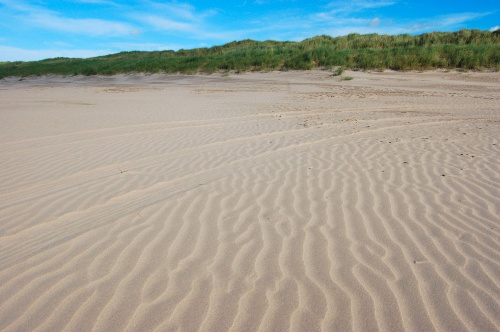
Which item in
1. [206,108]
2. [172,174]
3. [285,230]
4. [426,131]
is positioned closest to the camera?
[285,230]

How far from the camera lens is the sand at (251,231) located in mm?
2188

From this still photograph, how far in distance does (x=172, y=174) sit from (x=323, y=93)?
11565 millimetres

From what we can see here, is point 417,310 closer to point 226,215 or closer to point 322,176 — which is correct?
point 226,215

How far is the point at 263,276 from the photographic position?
252cm

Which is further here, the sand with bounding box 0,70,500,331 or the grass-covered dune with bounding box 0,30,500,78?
the grass-covered dune with bounding box 0,30,500,78

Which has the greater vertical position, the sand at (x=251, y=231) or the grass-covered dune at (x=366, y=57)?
the grass-covered dune at (x=366, y=57)

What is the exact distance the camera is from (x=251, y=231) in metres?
3.18

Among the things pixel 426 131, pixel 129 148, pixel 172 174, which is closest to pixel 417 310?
pixel 172 174

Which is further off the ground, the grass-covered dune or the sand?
the grass-covered dune

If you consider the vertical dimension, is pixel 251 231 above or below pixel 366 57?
below

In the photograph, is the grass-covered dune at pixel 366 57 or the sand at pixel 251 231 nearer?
the sand at pixel 251 231

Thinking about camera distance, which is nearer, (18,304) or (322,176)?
(18,304)

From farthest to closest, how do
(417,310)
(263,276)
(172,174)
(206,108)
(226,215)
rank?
(206,108), (172,174), (226,215), (263,276), (417,310)

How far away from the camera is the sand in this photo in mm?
2188
